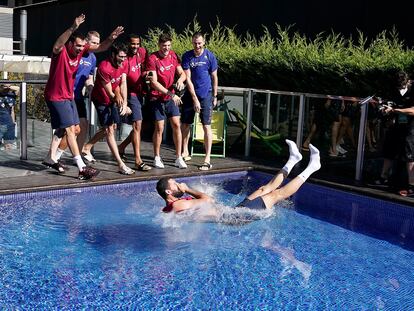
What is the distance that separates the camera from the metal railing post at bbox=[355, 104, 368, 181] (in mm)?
8188

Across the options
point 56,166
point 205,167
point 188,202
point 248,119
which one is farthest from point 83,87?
point 188,202

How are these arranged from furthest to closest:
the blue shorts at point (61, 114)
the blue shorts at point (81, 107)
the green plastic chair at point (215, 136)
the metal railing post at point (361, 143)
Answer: the green plastic chair at point (215, 136)
the blue shorts at point (81, 107)
the metal railing post at point (361, 143)
the blue shorts at point (61, 114)

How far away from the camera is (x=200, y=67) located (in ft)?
28.9

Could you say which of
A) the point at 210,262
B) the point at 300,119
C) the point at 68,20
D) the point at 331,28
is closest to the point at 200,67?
the point at 300,119

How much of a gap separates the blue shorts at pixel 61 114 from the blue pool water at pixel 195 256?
2.89 ft

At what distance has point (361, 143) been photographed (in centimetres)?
828

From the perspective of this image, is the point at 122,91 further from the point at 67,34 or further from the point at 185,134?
the point at 185,134

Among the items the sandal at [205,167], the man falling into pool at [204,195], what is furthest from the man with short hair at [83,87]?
the man falling into pool at [204,195]

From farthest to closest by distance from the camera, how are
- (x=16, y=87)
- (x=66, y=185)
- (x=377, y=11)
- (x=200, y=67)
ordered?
(x=377, y=11) → (x=200, y=67) → (x=16, y=87) → (x=66, y=185)

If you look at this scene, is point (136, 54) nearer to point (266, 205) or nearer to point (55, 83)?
point (55, 83)

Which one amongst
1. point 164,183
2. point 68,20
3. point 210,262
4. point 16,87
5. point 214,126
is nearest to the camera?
point 210,262

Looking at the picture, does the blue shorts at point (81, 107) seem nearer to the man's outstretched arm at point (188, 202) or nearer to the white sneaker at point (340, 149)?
the man's outstretched arm at point (188, 202)

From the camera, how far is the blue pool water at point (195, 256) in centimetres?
454

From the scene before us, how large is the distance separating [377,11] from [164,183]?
30.3ft
